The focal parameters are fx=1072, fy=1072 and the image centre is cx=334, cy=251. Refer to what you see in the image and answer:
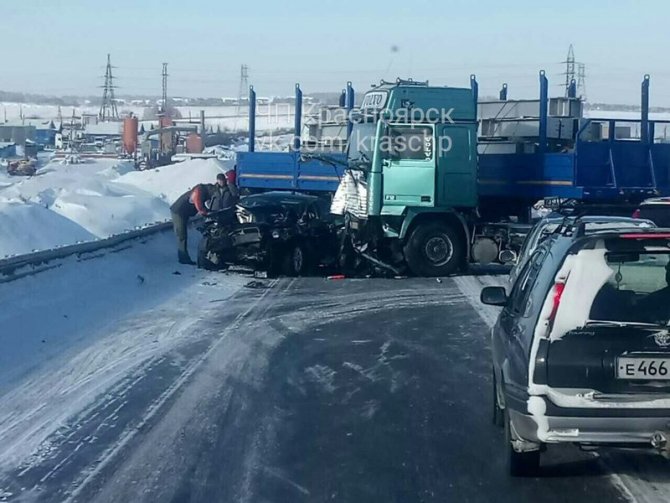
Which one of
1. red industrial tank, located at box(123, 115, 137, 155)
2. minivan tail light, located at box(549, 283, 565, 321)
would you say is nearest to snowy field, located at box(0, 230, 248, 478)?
minivan tail light, located at box(549, 283, 565, 321)

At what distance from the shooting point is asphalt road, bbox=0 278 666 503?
22.3 feet

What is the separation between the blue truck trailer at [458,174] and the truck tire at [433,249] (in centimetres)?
2

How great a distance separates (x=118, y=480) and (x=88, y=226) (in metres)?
22.0

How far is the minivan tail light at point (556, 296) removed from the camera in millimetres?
6258

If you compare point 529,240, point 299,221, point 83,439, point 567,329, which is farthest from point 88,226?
point 567,329

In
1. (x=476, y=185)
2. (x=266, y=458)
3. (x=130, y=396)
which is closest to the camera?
(x=266, y=458)

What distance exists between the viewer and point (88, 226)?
2830cm

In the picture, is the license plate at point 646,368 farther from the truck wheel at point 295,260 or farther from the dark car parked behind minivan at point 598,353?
the truck wheel at point 295,260

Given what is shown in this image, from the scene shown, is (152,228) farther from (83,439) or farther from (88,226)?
(83,439)

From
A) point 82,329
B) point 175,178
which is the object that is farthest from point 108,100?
point 82,329

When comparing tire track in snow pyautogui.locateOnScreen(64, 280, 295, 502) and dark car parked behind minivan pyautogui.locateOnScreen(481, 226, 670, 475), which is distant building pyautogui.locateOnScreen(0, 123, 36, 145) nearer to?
tire track in snow pyautogui.locateOnScreen(64, 280, 295, 502)

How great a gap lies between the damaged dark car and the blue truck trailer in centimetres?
72

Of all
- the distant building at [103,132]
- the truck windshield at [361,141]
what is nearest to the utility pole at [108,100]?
the distant building at [103,132]

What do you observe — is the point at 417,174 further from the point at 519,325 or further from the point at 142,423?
the point at 519,325
